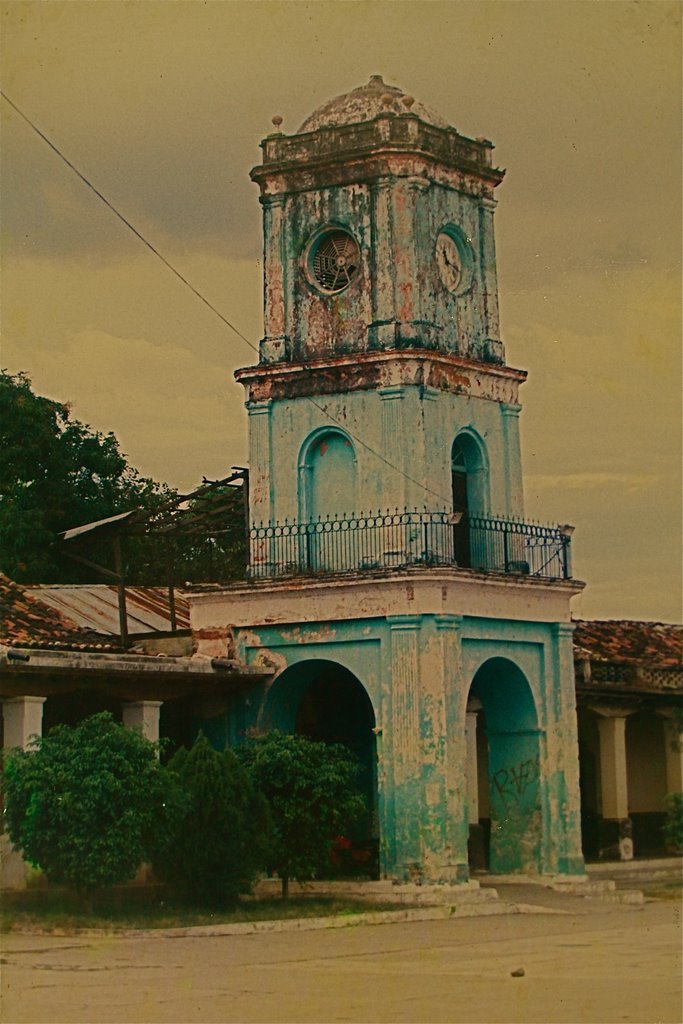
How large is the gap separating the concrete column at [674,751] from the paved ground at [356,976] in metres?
13.3

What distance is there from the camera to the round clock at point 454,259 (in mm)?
28953

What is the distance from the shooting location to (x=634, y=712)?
117 ft

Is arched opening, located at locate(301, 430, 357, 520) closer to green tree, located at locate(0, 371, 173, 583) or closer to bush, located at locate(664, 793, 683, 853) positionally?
green tree, located at locate(0, 371, 173, 583)

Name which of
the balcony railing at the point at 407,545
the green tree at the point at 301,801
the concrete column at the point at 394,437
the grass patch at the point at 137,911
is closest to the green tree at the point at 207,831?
the grass patch at the point at 137,911

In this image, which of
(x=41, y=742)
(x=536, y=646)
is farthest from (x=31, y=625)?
(x=536, y=646)

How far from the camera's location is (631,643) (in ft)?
122

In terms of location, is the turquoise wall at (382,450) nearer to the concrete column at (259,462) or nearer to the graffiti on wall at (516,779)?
the concrete column at (259,462)

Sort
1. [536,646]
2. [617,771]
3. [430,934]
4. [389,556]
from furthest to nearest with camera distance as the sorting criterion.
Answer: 1. [617,771]
2. [536,646]
3. [389,556]
4. [430,934]

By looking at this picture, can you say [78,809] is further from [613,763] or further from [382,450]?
[613,763]

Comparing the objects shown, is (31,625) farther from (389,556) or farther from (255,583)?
(389,556)

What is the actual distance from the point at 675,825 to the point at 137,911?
45.2ft

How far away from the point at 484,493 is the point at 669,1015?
13.0 m

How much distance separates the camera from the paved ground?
55.4 feet

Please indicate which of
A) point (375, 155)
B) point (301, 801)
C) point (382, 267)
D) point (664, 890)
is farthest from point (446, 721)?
point (375, 155)
